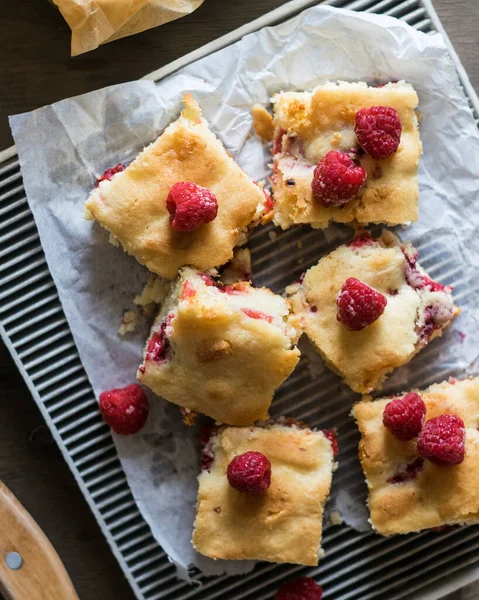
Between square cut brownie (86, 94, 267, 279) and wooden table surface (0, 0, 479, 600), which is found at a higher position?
wooden table surface (0, 0, 479, 600)

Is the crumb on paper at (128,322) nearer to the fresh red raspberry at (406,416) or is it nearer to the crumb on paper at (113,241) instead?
the crumb on paper at (113,241)

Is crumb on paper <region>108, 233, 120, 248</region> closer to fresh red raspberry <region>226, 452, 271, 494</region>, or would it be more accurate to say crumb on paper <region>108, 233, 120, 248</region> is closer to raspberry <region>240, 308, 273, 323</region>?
raspberry <region>240, 308, 273, 323</region>

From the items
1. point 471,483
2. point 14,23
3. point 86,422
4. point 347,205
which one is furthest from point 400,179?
point 14,23

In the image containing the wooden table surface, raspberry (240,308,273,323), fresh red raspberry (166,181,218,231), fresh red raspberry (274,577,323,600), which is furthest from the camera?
the wooden table surface

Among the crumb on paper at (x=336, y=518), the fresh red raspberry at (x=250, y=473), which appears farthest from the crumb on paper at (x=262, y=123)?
the crumb on paper at (x=336, y=518)

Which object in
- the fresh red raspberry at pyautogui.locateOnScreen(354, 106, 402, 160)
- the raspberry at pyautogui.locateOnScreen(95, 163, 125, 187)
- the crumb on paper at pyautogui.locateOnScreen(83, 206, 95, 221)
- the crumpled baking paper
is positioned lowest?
the crumb on paper at pyautogui.locateOnScreen(83, 206, 95, 221)

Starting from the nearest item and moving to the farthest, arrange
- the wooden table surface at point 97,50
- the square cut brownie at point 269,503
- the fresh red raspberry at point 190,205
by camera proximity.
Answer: the fresh red raspberry at point 190,205
the square cut brownie at point 269,503
the wooden table surface at point 97,50

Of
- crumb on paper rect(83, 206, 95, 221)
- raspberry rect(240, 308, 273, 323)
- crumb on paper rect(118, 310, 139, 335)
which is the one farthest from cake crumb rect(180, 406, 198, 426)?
crumb on paper rect(83, 206, 95, 221)

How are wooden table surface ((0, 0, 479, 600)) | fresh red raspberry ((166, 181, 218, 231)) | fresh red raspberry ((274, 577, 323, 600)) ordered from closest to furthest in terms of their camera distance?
fresh red raspberry ((166, 181, 218, 231)) < fresh red raspberry ((274, 577, 323, 600)) < wooden table surface ((0, 0, 479, 600))
